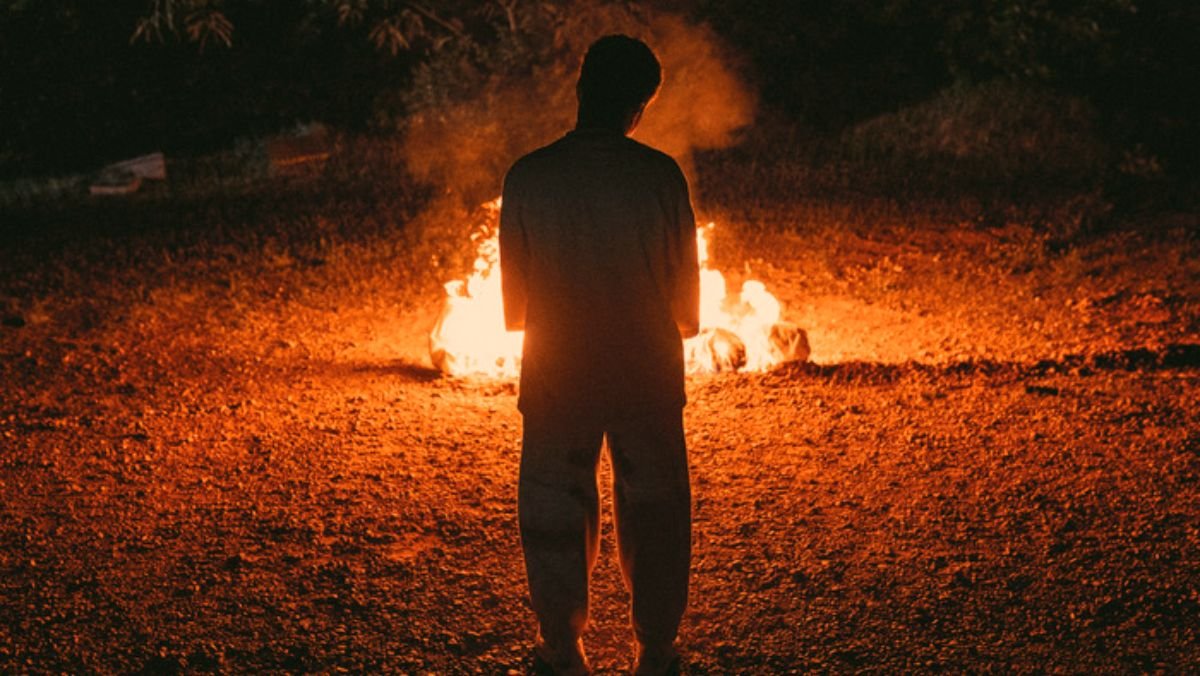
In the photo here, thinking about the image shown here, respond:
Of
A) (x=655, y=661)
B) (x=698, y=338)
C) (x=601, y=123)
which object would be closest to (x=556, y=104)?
(x=698, y=338)

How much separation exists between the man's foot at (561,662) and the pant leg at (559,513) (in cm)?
10

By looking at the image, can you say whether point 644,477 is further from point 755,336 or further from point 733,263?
point 733,263

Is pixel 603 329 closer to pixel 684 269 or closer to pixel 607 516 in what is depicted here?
pixel 684 269

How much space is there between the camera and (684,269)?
8.30 ft

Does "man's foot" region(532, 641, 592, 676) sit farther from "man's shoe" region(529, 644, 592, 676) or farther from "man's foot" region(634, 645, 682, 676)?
"man's foot" region(634, 645, 682, 676)

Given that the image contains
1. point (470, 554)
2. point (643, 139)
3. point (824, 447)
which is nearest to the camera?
point (470, 554)

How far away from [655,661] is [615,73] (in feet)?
5.72

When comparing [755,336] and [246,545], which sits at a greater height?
[755,336]

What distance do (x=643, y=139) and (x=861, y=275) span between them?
6.41m

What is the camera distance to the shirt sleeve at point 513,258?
8.05ft

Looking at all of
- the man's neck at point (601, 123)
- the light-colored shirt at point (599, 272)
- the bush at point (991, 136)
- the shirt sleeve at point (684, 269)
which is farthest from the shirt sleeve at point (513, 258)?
the bush at point (991, 136)

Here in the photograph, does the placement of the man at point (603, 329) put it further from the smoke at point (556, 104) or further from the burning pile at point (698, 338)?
the smoke at point (556, 104)

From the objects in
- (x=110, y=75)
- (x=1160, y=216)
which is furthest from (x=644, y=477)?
(x=110, y=75)

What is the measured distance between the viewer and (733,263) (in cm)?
820
